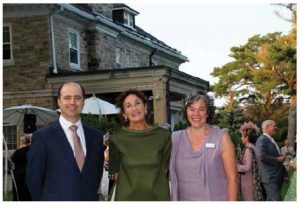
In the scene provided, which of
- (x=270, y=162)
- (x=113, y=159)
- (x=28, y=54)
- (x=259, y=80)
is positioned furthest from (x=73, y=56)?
(x=113, y=159)

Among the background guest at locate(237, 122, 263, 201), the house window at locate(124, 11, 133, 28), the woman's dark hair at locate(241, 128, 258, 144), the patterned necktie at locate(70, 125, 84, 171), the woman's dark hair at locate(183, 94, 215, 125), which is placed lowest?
the background guest at locate(237, 122, 263, 201)

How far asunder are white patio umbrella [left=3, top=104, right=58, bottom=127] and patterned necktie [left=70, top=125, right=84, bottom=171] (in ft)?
25.4

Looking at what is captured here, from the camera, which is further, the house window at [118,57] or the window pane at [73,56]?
the house window at [118,57]

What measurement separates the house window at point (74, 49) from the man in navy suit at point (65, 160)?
1619cm

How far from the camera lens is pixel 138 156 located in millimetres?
3721

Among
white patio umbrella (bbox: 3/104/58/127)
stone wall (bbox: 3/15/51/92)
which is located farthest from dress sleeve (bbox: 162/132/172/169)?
stone wall (bbox: 3/15/51/92)

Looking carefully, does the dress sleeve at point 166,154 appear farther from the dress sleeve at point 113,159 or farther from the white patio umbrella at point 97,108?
the white patio umbrella at point 97,108

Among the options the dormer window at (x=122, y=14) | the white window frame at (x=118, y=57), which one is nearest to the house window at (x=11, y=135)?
the white window frame at (x=118, y=57)

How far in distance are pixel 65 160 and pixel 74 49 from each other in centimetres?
1655

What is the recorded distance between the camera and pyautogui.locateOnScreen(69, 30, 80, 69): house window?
19859 millimetres

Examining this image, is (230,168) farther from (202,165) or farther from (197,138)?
(197,138)

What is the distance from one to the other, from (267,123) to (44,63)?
1201 centimetres

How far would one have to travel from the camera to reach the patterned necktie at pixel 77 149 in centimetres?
373

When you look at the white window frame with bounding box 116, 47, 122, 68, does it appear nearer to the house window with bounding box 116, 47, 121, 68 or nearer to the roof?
the house window with bounding box 116, 47, 121, 68
